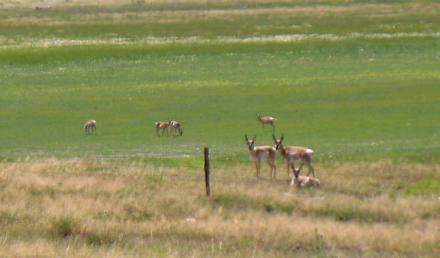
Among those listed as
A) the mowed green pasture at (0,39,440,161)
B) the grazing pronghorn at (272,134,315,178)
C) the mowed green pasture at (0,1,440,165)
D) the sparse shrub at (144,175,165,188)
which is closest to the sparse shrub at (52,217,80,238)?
the sparse shrub at (144,175,165,188)

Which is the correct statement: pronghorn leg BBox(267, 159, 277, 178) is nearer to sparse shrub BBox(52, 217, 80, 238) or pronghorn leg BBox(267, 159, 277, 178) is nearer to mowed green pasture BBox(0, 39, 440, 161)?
mowed green pasture BBox(0, 39, 440, 161)

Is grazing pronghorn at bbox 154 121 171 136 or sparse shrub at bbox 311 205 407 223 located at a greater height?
grazing pronghorn at bbox 154 121 171 136

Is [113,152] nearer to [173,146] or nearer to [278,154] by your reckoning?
[173,146]

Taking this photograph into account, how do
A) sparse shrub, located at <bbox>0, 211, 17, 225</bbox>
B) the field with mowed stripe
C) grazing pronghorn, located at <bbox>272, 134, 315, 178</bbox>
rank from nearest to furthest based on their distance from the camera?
the field with mowed stripe
sparse shrub, located at <bbox>0, 211, 17, 225</bbox>
grazing pronghorn, located at <bbox>272, 134, 315, 178</bbox>

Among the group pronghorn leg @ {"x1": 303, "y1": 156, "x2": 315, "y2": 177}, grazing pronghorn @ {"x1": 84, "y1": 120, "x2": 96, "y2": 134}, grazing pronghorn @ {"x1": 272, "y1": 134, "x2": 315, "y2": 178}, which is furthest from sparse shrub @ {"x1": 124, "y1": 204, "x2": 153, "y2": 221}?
grazing pronghorn @ {"x1": 84, "y1": 120, "x2": 96, "y2": 134}

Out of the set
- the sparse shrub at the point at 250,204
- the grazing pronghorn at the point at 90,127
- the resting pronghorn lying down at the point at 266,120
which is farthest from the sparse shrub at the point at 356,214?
the grazing pronghorn at the point at 90,127

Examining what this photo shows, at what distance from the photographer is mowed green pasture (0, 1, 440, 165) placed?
99.1ft

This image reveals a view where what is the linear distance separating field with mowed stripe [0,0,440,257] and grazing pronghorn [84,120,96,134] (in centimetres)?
36

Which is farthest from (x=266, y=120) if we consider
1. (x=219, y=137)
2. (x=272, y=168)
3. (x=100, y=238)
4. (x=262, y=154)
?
(x=100, y=238)

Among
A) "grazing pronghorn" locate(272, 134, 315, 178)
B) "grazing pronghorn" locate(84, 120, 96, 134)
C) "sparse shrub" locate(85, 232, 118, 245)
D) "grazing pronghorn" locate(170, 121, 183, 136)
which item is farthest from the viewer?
"grazing pronghorn" locate(84, 120, 96, 134)

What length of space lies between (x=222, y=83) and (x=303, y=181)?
19561mm

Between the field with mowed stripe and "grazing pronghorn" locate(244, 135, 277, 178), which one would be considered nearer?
the field with mowed stripe

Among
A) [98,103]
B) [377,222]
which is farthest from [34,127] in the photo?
[377,222]

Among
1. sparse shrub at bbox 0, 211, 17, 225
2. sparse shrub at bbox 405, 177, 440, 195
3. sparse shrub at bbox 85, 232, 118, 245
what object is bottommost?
sparse shrub at bbox 405, 177, 440, 195
